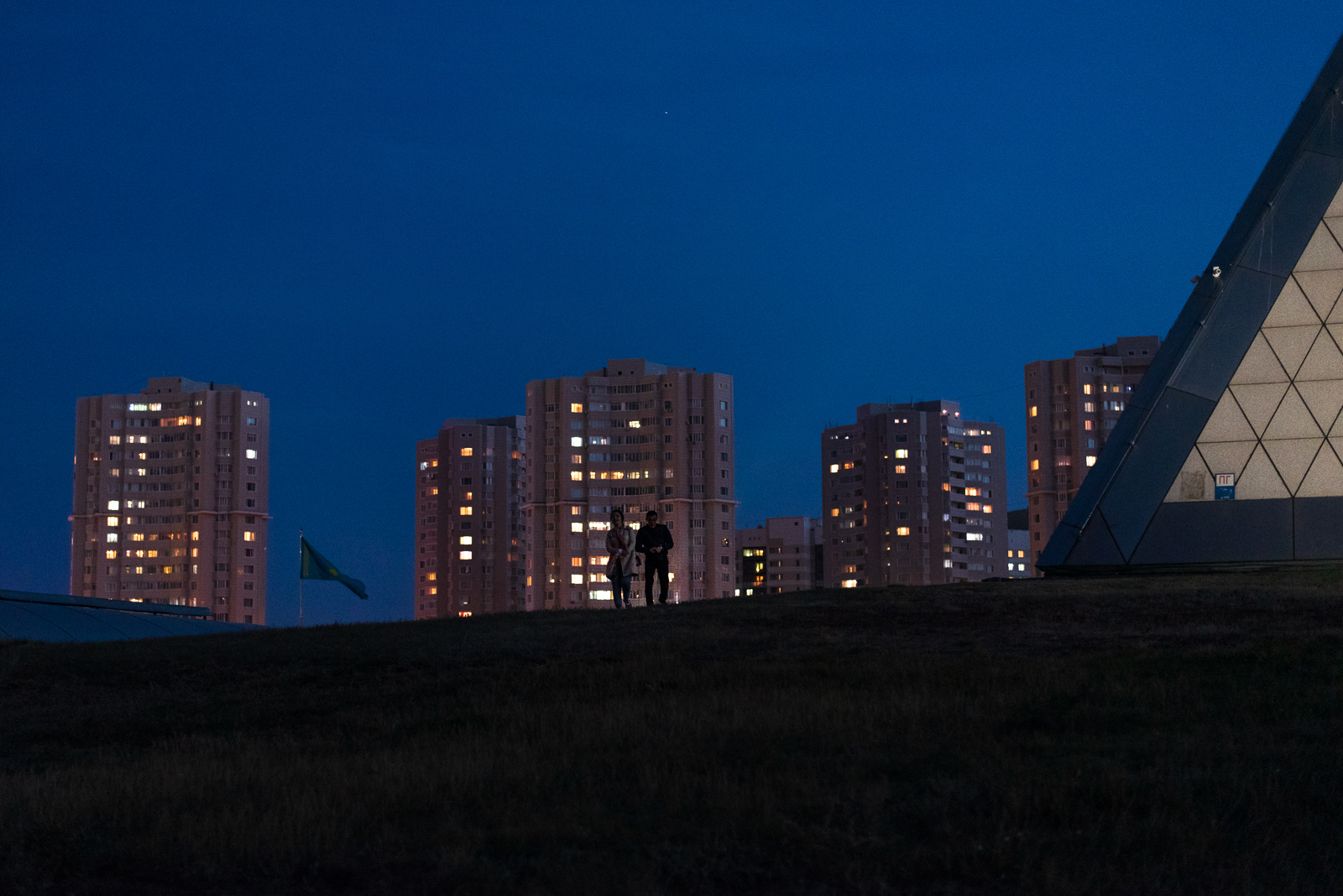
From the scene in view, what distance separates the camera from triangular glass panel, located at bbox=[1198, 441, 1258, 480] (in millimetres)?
29250

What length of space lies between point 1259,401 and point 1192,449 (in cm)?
184

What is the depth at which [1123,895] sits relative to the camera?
7961 mm

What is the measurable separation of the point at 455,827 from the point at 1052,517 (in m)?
159

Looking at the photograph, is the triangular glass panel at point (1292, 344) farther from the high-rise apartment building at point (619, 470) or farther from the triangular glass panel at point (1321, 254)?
the high-rise apartment building at point (619, 470)

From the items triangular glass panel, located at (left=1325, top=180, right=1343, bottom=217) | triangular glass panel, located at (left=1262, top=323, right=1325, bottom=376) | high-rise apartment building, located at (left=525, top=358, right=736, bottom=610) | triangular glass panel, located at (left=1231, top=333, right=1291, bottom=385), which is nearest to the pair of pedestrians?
triangular glass panel, located at (left=1231, top=333, right=1291, bottom=385)

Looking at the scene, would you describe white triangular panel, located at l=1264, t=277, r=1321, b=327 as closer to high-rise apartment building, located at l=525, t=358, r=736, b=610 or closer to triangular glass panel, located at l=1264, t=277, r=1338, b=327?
triangular glass panel, located at l=1264, t=277, r=1338, b=327

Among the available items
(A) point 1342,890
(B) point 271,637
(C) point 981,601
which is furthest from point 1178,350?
(A) point 1342,890

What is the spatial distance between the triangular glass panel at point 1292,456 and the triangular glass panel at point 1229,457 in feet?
1.43

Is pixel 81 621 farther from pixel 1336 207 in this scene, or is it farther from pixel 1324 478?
pixel 1336 207

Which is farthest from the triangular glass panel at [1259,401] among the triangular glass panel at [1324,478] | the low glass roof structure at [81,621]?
the low glass roof structure at [81,621]

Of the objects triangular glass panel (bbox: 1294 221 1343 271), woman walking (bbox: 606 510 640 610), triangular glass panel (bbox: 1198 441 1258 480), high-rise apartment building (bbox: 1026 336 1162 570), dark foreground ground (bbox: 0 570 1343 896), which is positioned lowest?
dark foreground ground (bbox: 0 570 1343 896)

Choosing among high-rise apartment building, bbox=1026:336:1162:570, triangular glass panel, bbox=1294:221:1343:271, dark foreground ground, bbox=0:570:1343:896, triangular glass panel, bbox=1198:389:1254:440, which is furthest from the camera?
high-rise apartment building, bbox=1026:336:1162:570

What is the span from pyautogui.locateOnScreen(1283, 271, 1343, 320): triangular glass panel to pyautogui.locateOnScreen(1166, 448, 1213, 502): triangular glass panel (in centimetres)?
434

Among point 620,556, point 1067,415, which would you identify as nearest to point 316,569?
point 620,556
